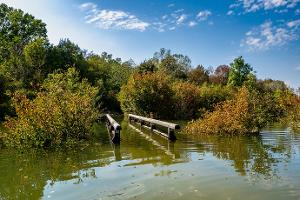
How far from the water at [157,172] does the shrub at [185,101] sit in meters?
23.8

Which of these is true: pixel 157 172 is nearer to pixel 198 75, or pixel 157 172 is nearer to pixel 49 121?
pixel 49 121

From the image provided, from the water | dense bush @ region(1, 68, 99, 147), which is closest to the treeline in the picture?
dense bush @ region(1, 68, 99, 147)

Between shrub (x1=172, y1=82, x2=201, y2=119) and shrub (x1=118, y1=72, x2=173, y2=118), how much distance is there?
1543mm

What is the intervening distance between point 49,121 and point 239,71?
5817 cm

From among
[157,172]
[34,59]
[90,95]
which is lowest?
[157,172]

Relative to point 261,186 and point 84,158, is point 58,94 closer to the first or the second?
point 84,158

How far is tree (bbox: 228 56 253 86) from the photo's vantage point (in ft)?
226

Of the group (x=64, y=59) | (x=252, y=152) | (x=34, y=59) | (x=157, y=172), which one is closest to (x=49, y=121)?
(x=157, y=172)

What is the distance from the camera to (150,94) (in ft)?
122

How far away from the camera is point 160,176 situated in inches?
378

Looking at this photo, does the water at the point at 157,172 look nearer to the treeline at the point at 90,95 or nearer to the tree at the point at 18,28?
the treeline at the point at 90,95

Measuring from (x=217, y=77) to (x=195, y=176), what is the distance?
251 feet

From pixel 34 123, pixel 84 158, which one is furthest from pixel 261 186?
pixel 34 123

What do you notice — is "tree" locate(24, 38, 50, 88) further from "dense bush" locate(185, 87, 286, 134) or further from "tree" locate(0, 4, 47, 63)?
"dense bush" locate(185, 87, 286, 134)
